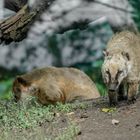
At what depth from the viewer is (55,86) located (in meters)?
9.15

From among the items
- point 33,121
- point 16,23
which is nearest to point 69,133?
point 33,121

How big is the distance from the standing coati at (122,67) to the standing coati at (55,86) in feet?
3.92

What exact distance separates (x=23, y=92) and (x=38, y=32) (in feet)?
4.16

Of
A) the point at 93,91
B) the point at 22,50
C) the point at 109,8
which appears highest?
the point at 109,8

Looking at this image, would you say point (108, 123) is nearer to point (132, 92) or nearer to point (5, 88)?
point (132, 92)

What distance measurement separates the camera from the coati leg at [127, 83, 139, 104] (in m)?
8.03

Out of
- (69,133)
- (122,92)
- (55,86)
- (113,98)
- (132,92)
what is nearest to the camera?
(69,133)

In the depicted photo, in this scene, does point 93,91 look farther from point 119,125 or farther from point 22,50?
point 119,125

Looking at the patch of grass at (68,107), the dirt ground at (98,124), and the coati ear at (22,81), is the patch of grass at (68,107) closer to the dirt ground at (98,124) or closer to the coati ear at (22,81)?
the dirt ground at (98,124)

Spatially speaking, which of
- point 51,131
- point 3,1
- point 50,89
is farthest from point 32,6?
point 51,131

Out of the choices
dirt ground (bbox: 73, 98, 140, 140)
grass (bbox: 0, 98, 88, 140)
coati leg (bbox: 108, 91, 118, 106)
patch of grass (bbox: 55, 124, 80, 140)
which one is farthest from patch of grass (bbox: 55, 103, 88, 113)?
patch of grass (bbox: 55, 124, 80, 140)

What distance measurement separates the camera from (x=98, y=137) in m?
6.63

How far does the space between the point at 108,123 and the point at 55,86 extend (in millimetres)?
2107

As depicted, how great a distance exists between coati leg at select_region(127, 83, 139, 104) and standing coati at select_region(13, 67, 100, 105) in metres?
1.41
